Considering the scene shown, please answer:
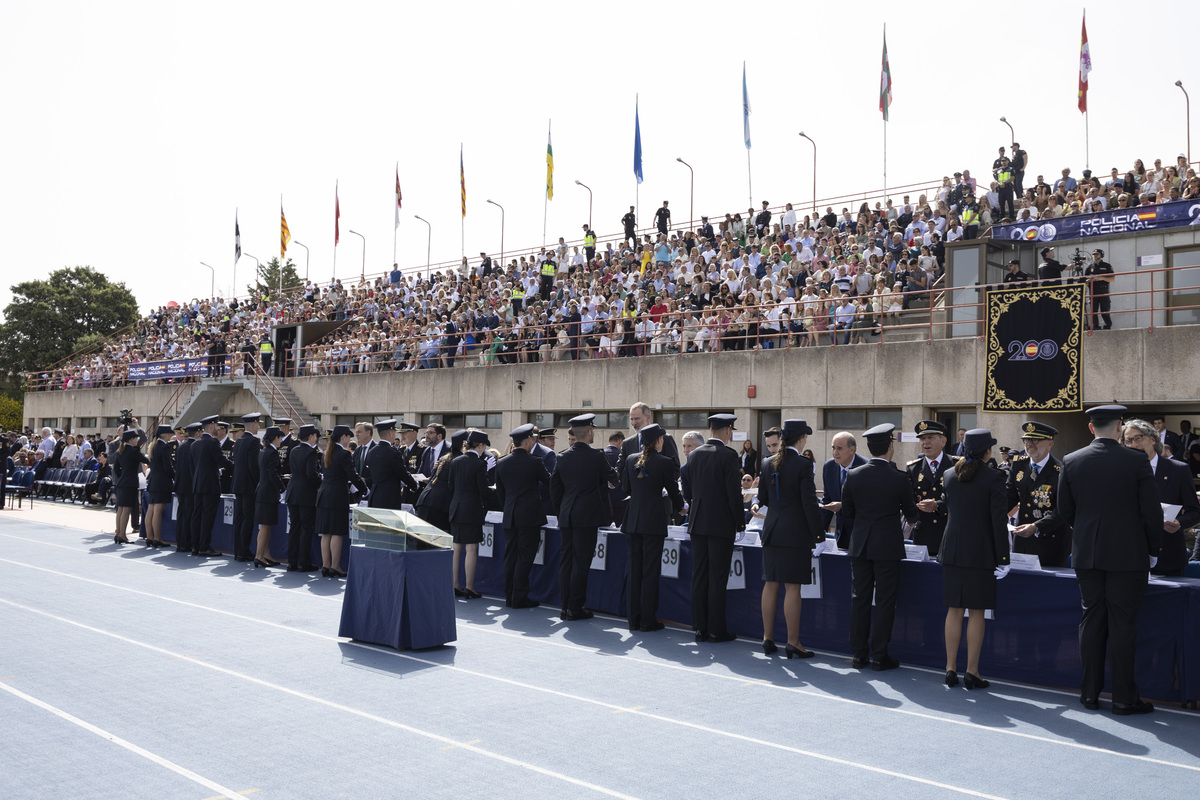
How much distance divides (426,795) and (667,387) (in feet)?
60.5

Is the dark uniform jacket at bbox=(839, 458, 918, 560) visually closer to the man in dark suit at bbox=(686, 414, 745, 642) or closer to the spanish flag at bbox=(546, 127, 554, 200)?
the man in dark suit at bbox=(686, 414, 745, 642)

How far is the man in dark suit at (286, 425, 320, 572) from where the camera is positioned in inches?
553

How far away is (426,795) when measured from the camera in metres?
5.07

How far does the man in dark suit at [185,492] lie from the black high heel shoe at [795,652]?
37.6 ft

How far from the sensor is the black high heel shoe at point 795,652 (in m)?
8.66

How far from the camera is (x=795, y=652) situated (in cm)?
870

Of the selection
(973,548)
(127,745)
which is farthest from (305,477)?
(973,548)

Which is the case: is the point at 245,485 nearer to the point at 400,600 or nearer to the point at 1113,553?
the point at 400,600

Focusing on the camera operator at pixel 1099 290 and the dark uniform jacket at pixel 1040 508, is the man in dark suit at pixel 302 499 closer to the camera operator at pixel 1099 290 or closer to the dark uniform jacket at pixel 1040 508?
the dark uniform jacket at pixel 1040 508

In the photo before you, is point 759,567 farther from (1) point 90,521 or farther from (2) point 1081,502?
(1) point 90,521

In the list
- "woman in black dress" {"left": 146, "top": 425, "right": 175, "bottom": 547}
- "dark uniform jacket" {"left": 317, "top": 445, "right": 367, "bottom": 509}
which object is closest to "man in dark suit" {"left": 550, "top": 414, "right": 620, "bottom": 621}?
"dark uniform jacket" {"left": 317, "top": 445, "right": 367, "bottom": 509}

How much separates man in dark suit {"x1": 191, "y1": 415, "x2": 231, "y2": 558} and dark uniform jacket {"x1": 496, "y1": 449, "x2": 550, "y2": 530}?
7.03m

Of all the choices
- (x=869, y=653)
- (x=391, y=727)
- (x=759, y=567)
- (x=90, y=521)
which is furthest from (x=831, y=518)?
(x=90, y=521)

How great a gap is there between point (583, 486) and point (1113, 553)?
17.3 ft
